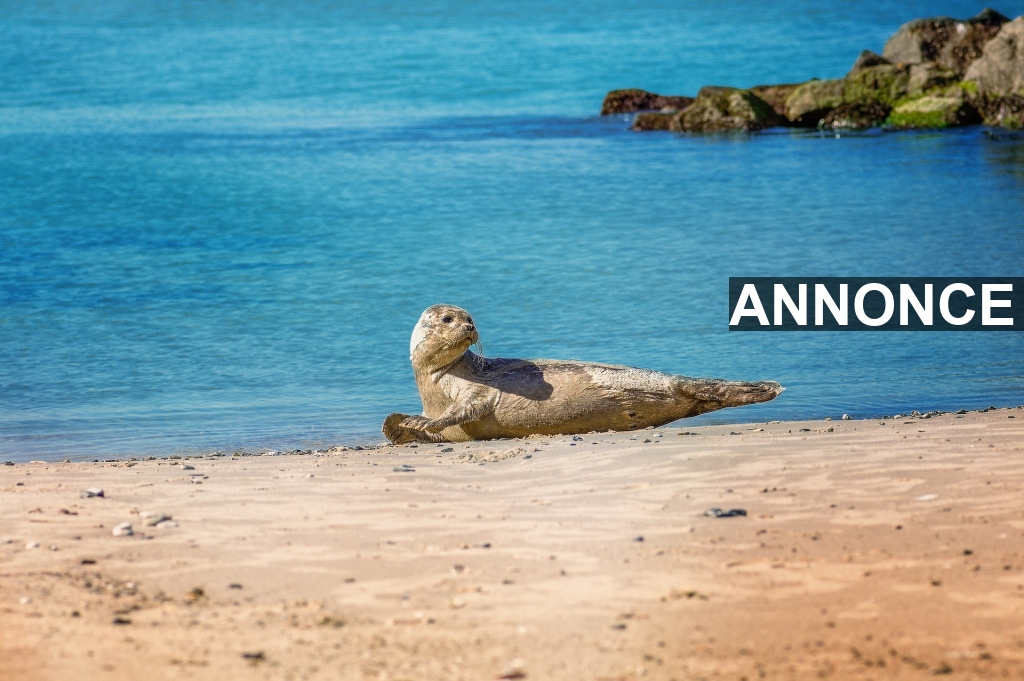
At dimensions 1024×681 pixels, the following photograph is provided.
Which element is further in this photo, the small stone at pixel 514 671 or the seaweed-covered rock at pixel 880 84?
the seaweed-covered rock at pixel 880 84

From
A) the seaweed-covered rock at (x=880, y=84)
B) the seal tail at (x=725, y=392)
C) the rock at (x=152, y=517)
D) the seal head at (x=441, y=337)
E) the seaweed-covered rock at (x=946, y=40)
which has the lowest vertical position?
the seal tail at (x=725, y=392)

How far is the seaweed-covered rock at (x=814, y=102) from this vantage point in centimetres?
3822

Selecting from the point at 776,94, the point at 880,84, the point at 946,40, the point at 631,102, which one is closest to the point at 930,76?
the point at 880,84

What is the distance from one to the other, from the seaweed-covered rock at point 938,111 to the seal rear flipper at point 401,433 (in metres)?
31.3

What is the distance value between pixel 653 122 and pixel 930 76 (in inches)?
330

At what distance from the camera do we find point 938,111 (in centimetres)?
3575

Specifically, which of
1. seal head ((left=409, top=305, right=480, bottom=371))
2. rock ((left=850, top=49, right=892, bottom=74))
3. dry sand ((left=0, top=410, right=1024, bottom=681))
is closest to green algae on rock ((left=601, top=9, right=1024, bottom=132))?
rock ((left=850, top=49, right=892, bottom=74))

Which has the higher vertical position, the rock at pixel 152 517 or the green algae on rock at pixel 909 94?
the green algae on rock at pixel 909 94

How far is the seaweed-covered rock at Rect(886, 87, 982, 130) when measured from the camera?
117 ft

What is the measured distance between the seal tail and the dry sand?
1670 mm

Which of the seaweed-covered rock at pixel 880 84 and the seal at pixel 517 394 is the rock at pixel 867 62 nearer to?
the seaweed-covered rock at pixel 880 84

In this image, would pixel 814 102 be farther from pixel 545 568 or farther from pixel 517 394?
pixel 545 568

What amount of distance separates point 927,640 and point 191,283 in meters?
14.5

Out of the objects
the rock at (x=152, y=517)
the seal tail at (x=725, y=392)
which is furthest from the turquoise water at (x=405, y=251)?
the rock at (x=152, y=517)
